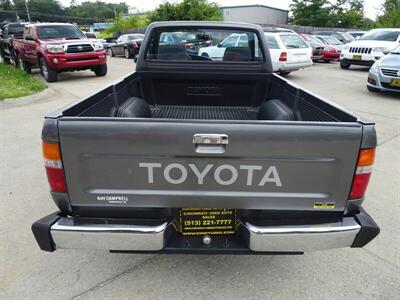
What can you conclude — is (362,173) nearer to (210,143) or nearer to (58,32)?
(210,143)

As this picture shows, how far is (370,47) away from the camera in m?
13.1

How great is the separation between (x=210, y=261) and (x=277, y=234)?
0.90 meters

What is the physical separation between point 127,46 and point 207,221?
19.9m

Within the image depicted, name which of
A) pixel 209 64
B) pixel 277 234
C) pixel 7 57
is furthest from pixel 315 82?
pixel 7 57

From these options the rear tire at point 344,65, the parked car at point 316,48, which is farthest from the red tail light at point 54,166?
the parked car at point 316,48

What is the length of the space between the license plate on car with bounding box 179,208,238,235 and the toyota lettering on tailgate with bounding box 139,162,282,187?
252 millimetres

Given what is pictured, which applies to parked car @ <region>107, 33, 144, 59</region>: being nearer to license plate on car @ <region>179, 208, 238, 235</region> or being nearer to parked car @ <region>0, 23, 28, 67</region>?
parked car @ <region>0, 23, 28, 67</region>

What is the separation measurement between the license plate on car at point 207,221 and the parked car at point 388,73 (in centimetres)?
839

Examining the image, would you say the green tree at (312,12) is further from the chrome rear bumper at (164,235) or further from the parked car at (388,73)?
the chrome rear bumper at (164,235)

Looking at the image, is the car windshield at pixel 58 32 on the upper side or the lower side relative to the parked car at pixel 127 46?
upper

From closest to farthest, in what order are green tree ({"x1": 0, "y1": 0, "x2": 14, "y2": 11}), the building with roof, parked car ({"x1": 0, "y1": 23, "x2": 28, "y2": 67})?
parked car ({"x1": 0, "y1": 23, "x2": 28, "y2": 67})
the building with roof
green tree ({"x1": 0, "y1": 0, "x2": 14, "y2": 11})

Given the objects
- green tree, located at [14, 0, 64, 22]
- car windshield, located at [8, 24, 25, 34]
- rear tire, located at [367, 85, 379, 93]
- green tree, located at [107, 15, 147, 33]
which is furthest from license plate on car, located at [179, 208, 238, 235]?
green tree, located at [14, 0, 64, 22]

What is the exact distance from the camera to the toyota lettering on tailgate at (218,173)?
1.88 metres

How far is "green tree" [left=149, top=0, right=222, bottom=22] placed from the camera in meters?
29.0
